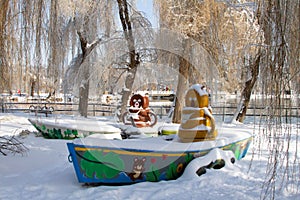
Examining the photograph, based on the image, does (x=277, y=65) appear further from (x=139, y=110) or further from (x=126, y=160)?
(x=139, y=110)

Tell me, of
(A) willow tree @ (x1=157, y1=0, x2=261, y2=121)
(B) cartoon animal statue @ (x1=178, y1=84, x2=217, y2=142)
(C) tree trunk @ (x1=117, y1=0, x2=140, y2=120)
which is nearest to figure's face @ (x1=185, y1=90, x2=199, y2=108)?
(B) cartoon animal statue @ (x1=178, y1=84, x2=217, y2=142)

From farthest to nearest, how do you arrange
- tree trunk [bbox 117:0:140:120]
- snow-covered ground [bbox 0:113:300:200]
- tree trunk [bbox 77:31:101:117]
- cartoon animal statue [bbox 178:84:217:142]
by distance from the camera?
1. tree trunk [bbox 77:31:101:117]
2. tree trunk [bbox 117:0:140:120]
3. cartoon animal statue [bbox 178:84:217:142]
4. snow-covered ground [bbox 0:113:300:200]

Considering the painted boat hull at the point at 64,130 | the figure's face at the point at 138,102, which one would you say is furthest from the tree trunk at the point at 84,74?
the figure's face at the point at 138,102

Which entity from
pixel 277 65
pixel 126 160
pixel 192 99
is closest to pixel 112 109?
pixel 192 99

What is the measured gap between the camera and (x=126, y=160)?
160 inches

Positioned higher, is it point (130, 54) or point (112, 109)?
point (130, 54)

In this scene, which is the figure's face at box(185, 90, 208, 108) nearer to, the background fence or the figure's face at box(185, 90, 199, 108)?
the figure's face at box(185, 90, 199, 108)

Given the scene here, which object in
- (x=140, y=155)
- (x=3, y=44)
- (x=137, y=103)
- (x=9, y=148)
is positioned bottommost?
(x=9, y=148)

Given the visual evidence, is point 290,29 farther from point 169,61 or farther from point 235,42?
point 169,61

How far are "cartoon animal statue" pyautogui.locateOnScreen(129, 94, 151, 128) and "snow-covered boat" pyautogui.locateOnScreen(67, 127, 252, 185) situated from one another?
3.26 meters

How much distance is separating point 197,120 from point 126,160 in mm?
1265

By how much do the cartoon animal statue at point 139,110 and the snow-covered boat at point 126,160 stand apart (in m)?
3.26

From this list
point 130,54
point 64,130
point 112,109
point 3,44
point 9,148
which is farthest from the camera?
point 112,109

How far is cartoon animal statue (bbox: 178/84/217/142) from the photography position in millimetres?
4676
